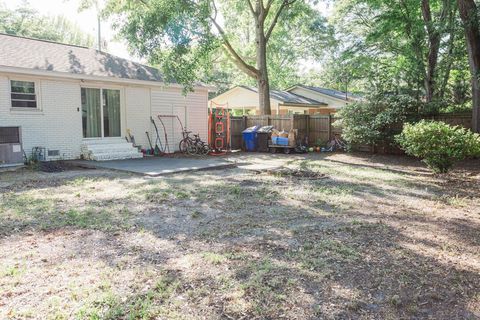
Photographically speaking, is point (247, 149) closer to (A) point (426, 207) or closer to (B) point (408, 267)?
(A) point (426, 207)

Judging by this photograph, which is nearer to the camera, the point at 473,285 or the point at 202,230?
the point at 473,285

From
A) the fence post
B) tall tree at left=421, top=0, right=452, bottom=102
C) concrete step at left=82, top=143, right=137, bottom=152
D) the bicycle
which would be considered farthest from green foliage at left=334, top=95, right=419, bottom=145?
concrete step at left=82, top=143, right=137, bottom=152

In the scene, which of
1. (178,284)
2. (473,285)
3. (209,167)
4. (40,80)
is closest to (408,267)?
(473,285)

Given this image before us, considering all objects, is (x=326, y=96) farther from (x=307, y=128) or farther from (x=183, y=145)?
A: (x=183, y=145)

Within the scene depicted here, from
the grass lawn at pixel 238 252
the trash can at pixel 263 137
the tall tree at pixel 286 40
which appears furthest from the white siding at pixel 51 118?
the trash can at pixel 263 137

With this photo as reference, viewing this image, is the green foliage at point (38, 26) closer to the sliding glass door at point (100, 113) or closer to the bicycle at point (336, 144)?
the sliding glass door at point (100, 113)

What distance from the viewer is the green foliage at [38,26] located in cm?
3691

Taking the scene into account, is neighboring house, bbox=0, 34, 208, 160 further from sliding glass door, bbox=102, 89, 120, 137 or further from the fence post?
the fence post

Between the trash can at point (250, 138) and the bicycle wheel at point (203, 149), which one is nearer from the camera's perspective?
the bicycle wheel at point (203, 149)

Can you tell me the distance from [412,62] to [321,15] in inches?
336

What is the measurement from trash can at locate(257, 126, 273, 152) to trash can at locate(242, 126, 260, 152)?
0.59 feet

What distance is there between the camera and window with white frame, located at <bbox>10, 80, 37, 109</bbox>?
9914 mm

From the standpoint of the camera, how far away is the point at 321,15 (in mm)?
20656

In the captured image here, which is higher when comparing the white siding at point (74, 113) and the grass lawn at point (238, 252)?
the white siding at point (74, 113)
